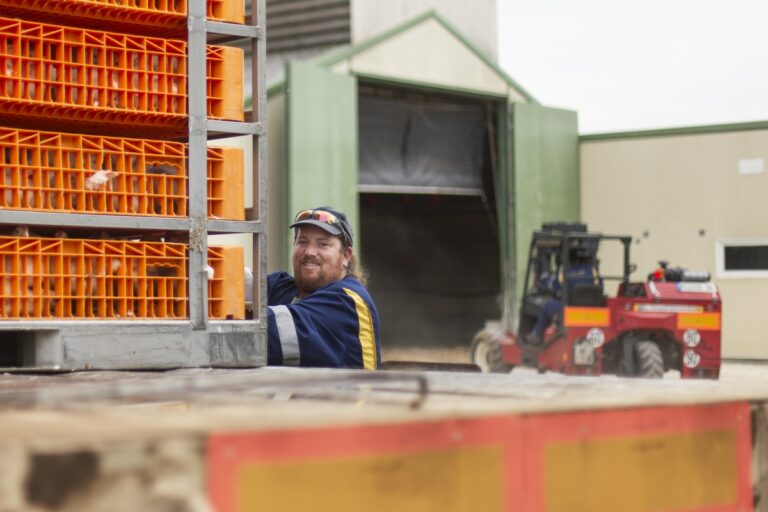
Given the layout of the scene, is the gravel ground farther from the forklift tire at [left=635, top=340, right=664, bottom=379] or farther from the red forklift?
the forklift tire at [left=635, top=340, right=664, bottom=379]

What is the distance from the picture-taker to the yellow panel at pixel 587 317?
16.1m

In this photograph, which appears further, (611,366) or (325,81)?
(325,81)

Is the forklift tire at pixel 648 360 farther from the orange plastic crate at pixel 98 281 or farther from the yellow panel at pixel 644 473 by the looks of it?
the yellow panel at pixel 644 473

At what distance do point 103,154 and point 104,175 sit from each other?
79 millimetres

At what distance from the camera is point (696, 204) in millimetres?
22219

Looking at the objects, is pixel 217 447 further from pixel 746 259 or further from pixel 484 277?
pixel 484 277

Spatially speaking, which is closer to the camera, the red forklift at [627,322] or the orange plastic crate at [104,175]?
the orange plastic crate at [104,175]

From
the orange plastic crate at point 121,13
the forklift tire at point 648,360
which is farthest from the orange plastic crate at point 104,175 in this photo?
the forklift tire at point 648,360

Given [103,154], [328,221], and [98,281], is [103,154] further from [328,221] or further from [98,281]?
[328,221]

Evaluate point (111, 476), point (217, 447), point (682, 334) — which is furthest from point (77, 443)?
point (682, 334)

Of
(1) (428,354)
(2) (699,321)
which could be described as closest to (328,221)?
(2) (699,321)

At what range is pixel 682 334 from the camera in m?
15.8

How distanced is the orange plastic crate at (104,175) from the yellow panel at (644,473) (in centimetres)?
253

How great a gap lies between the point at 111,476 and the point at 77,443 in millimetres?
83
